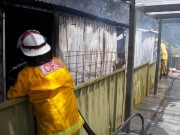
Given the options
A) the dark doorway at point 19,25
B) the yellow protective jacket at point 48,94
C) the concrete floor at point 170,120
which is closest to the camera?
the yellow protective jacket at point 48,94

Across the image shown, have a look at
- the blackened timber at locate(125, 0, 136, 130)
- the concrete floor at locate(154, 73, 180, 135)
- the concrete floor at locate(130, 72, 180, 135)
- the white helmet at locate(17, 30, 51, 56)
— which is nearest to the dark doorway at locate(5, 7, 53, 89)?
the blackened timber at locate(125, 0, 136, 130)

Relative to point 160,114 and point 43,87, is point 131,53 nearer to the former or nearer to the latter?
point 160,114

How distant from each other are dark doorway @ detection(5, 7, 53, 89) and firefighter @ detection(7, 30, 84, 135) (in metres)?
2.18

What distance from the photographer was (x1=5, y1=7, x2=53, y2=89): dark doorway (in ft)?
16.2

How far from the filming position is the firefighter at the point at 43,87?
262cm

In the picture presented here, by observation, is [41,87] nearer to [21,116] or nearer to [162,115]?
[21,116]

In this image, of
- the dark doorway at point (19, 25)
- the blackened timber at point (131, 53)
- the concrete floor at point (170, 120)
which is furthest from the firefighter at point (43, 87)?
the concrete floor at point (170, 120)

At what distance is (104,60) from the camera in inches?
321

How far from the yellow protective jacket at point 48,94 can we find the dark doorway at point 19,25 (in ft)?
7.31

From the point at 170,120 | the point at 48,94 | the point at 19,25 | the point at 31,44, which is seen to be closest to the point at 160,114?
the point at 170,120

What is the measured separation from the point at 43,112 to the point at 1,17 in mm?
2143

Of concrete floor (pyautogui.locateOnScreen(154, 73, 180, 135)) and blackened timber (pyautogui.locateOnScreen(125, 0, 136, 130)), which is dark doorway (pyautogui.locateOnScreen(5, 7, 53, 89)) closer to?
blackened timber (pyautogui.locateOnScreen(125, 0, 136, 130))

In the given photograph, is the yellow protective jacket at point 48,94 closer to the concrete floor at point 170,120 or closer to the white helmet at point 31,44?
the white helmet at point 31,44

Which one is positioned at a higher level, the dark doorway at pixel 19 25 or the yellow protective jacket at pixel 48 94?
the dark doorway at pixel 19 25
